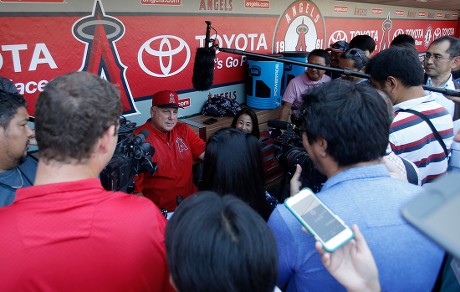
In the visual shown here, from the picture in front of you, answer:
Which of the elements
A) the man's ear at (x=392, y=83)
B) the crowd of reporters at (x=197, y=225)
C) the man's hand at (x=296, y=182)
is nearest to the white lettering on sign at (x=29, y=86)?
the crowd of reporters at (x=197, y=225)

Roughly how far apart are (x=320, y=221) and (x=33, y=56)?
2282 millimetres

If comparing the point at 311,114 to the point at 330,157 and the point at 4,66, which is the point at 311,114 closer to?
the point at 330,157

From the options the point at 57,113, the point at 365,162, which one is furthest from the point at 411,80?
the point at 57,113

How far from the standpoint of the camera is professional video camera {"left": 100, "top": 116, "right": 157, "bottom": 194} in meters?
1.34

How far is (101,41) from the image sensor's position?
261 cm

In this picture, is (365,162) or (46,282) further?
(365,162)

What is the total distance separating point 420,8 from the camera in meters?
6.75

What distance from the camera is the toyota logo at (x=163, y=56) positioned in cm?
295

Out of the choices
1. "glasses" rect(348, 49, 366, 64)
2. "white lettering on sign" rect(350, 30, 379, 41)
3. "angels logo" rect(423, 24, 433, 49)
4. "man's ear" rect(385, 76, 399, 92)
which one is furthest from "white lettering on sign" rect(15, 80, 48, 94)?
"angels logo" rect(423, 24, 433, 49)

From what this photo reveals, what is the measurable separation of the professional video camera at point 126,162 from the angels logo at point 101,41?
1.20m

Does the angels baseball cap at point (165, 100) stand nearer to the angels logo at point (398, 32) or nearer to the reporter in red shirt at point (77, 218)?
the reporter in red shirt at point (77, 218)

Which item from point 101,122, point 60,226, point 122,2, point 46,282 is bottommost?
point 46,282

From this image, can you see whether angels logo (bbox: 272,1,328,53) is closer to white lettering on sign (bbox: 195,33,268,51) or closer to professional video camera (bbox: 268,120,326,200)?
white lettering on sign (bbox: 195,33,268,51)

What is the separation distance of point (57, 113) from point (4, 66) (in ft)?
5.47
